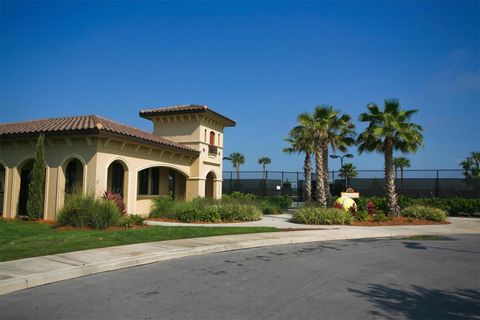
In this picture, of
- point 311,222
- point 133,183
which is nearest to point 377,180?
point 311,222

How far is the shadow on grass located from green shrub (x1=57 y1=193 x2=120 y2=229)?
9930 millimetres

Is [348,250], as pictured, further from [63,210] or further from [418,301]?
[63,210]

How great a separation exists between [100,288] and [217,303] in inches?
87.6

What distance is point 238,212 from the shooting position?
66.0 feet

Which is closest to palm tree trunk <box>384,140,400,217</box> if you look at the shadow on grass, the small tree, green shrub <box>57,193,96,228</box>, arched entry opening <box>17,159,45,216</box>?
the shadow on grass

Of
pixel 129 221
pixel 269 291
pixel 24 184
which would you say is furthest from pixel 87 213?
pixel 269 291

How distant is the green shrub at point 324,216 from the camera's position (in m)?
19.1

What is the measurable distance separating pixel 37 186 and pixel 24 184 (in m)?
3.46

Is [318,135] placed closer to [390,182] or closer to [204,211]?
[390,182]

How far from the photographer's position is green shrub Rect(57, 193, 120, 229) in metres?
13.7

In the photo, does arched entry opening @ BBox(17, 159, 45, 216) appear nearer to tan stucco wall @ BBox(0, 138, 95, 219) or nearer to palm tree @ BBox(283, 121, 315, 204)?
tan stucco wall @ BBox(0, 138, 95, 219)

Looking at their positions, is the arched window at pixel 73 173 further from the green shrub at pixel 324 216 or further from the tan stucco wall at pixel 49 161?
the green shrub at pixel 324 216

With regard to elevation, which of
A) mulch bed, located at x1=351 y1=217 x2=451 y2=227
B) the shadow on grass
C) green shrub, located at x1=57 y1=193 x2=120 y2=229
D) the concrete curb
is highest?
green shrub, located at x1=57 y1=193 x2=120 y2=229

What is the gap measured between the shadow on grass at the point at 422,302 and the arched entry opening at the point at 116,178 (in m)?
14.5
